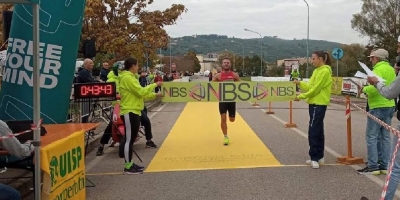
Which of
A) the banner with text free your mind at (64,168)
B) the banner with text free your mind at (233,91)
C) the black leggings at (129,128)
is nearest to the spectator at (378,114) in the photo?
the banner with text free your mind at (233,91)

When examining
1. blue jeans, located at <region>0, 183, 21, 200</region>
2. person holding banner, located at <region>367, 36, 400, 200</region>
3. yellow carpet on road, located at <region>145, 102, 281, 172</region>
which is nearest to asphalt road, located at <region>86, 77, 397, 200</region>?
yellow carpet on road, located at <region>145, 102, 281, 172</region>

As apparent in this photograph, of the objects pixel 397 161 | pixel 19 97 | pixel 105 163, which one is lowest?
pixel 105 163

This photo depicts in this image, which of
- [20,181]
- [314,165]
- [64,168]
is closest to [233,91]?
[314,165]

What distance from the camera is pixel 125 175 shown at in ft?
27.0

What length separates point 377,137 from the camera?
8.01m

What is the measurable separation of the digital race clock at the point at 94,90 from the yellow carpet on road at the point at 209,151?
1562 mm

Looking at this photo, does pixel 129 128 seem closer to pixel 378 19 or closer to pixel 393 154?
pixel 393 154

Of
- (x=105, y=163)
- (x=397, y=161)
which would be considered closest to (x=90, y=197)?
(x=105, y=163)

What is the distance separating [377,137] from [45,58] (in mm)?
5199

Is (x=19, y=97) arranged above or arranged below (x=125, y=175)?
above

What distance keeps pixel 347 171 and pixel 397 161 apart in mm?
3119

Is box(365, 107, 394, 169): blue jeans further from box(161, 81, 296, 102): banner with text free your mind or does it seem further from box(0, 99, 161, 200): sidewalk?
Answer: box(0, 99, 161, 200): sidewalk

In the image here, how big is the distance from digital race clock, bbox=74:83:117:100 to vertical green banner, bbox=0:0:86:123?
7.71 feet

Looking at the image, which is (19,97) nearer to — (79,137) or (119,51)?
(79,137)
